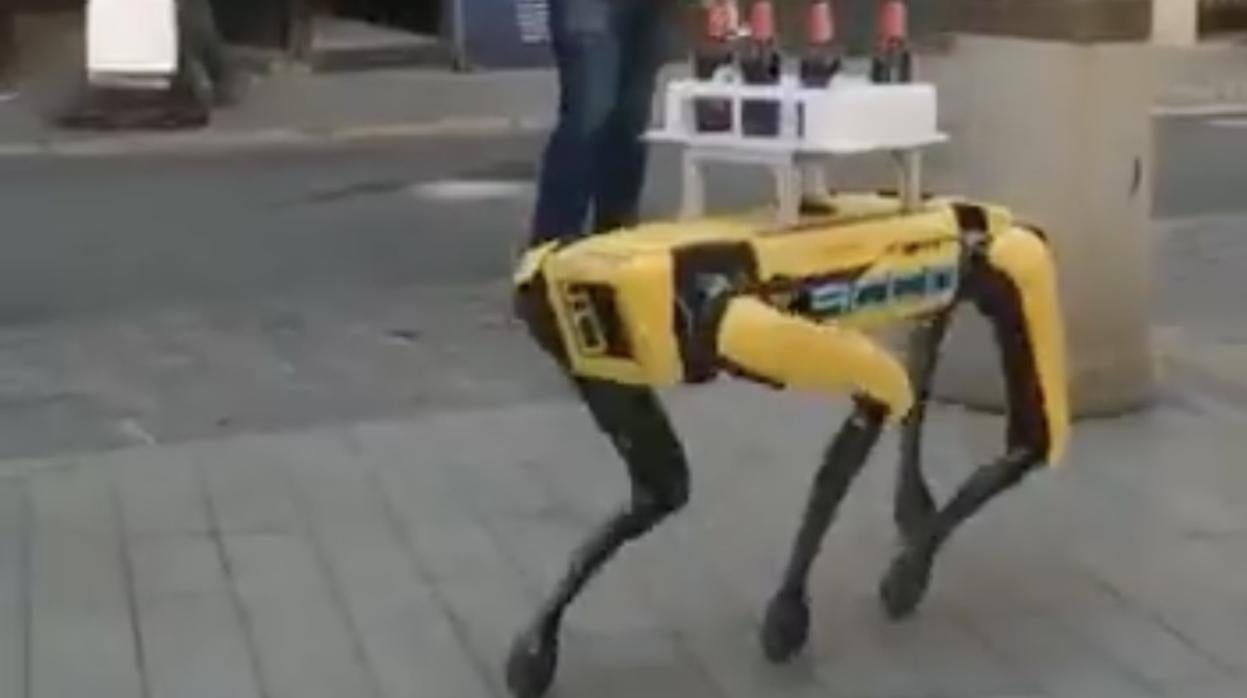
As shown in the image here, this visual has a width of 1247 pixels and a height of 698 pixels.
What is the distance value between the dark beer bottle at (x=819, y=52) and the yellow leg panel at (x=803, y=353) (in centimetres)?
51

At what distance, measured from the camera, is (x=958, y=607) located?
21.3 ft

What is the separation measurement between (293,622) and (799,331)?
1509 mm

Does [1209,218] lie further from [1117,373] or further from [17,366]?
[17,366]

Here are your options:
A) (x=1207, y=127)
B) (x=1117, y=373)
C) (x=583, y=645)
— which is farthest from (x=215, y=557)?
(x=1207, y=127)

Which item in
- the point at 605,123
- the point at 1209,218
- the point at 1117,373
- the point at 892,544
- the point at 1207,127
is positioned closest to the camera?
the point at 892,544

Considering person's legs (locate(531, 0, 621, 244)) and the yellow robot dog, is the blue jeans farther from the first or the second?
the yellow robot dog

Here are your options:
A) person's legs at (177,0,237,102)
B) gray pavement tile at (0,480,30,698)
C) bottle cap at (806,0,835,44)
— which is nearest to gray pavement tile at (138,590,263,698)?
gray pavement tile at (0,480,30,698)

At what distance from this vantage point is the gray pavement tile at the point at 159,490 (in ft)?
24.3

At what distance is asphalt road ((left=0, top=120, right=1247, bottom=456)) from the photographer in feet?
30.0

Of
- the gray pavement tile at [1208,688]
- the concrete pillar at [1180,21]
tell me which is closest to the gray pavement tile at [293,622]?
the gray pavement tile at [1208,688]

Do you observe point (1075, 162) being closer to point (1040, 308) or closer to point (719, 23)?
point (1040, 308)

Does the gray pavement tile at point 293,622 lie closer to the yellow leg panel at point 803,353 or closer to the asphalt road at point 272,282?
the yellow leg panel at point 803,353

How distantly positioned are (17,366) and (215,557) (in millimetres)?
3037

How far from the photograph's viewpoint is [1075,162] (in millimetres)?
8305
